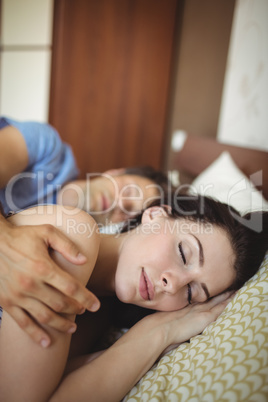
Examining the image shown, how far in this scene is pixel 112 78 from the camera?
323 centimetres

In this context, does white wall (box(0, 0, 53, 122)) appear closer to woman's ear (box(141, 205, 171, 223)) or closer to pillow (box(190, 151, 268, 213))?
pillow (box(190, 151, 268, 213))

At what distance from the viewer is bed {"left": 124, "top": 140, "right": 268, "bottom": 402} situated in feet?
2.38

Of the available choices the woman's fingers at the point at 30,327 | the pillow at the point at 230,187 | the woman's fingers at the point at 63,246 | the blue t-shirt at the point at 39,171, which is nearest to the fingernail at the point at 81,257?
the woman's fingers at the point at 63,246

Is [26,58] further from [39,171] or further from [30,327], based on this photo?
[30,327]

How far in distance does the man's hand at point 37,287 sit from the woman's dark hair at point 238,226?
52 centimetres

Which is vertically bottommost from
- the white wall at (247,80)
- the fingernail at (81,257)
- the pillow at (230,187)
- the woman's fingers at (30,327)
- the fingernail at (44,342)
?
the fingernail at (44,342)

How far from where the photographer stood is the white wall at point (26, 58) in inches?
118

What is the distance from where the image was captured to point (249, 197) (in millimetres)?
1517

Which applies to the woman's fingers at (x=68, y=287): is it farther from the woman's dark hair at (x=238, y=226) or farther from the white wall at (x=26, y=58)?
the white wall at (x=26, y=58)

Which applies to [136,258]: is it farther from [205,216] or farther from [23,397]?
[23,397]

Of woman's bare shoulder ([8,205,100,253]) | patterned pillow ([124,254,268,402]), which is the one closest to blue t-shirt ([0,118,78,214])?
woman's bare shoulder ([8,205,100,253])

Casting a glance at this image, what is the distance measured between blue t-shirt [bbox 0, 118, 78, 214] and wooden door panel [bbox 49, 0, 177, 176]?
118 centimetres

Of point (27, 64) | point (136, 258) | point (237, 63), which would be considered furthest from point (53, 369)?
point (27, 64)

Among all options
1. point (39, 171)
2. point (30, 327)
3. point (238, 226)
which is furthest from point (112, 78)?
point (30, 327)
